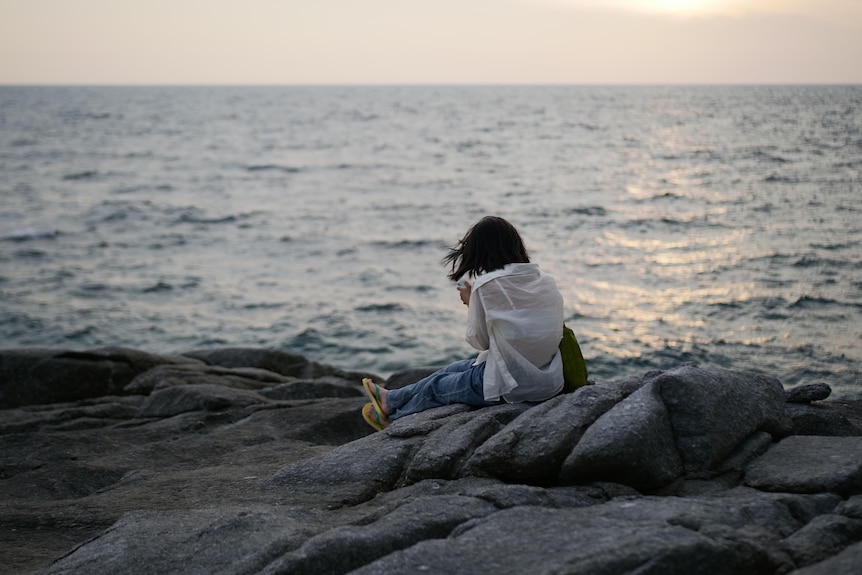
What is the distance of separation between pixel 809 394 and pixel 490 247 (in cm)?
265

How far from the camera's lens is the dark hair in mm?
6090

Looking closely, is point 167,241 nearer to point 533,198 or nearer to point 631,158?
point 533,198

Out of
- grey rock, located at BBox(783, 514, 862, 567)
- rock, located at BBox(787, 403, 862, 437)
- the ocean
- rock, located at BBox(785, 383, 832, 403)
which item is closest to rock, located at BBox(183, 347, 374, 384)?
the ocean

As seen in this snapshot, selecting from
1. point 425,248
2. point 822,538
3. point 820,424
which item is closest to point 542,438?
point 822,538

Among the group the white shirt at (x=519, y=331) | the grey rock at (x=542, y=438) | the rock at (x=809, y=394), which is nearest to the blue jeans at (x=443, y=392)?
the white shirt at (x=519, y=331)

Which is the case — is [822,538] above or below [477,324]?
below

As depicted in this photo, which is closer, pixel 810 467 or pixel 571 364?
pixel 810 467

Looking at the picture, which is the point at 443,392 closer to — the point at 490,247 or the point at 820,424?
the point at 490,247

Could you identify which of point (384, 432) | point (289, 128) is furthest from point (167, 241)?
point (289, 128)

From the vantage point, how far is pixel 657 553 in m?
3.43

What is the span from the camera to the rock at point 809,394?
615cm

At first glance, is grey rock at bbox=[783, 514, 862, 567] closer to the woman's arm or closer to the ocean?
the woman's arm

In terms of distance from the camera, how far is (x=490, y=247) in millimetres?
6098

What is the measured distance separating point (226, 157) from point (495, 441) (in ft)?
174
